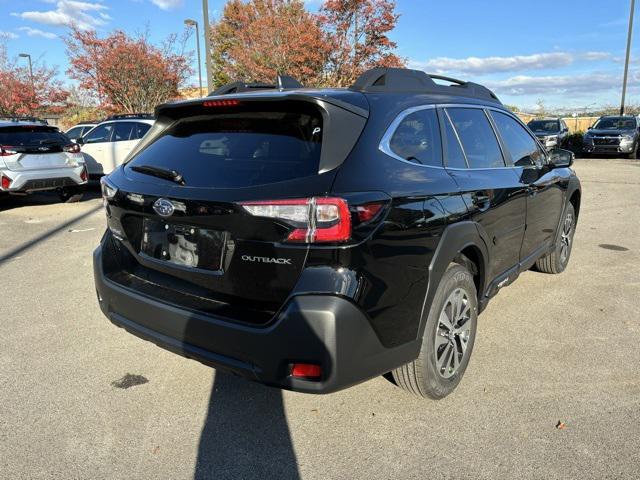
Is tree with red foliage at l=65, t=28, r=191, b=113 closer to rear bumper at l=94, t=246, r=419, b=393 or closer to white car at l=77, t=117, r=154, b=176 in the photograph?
white car at l=77, t=117, r=154, b=176

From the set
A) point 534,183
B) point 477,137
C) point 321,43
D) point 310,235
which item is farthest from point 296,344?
point 321,43

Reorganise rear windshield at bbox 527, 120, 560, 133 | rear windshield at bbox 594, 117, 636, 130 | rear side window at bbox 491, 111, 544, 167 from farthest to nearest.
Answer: rear windshield at bbox 527, 120, 560, 133
rear windshield at bbox 594, 117, 636, 130
rear side window at bbox 491, 111, 544, 167

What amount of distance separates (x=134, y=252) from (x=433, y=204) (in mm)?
1705

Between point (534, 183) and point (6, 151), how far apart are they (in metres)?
8.85

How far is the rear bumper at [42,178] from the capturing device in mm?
9094

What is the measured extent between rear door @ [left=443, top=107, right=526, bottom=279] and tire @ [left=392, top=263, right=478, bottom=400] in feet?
1.32

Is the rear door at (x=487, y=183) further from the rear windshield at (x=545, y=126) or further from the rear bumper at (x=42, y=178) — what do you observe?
the rear windshield at (x=545, y=126)

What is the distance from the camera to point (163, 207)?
262 centimetres

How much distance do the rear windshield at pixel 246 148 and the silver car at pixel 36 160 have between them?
753 cm

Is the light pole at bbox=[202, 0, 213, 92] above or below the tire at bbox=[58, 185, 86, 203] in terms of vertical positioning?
above

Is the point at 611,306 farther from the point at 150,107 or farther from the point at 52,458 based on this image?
the point at 150,107

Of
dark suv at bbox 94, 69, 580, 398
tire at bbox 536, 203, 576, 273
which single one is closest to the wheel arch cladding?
dark suv at bbox 94, 69, 580, 398

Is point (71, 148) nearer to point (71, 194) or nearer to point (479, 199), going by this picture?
point (71, 194)

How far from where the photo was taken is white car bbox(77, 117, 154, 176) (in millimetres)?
12288
